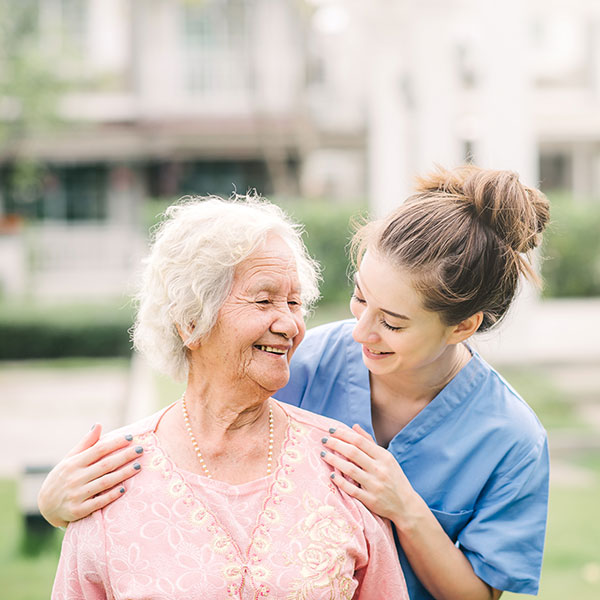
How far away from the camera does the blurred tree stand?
15398 millimetres

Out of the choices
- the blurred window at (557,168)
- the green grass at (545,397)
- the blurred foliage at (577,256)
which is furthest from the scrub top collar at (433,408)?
the blurred window at (557,168)

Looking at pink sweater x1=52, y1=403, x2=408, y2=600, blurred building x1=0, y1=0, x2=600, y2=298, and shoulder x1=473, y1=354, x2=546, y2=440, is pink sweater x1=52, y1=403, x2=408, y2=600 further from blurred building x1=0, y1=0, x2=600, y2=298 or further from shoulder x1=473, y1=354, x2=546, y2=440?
blurred building x1=0, y1=0, x2=600, y2=298

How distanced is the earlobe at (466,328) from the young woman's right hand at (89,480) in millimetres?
821

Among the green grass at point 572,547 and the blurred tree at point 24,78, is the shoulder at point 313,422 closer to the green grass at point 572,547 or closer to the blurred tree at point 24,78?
the green grass at point 572,547

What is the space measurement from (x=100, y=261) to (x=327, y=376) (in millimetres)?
17661

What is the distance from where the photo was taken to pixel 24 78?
15391 millimetres

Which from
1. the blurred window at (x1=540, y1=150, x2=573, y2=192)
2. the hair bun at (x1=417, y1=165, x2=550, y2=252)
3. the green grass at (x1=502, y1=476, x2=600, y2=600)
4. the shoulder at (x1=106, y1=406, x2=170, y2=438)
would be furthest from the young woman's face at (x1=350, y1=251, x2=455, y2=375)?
the blurred window at (x1=540, y1=150, x2=573, y2=192)

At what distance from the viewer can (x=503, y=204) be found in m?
2.10

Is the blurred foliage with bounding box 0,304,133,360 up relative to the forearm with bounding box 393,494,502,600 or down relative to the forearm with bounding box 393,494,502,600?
down

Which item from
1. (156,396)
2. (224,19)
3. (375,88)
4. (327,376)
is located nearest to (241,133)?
(224,19)

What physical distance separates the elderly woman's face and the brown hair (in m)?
0.30

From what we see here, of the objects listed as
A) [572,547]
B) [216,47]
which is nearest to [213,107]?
[216,47]

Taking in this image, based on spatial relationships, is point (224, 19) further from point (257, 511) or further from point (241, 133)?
point (257, 511)

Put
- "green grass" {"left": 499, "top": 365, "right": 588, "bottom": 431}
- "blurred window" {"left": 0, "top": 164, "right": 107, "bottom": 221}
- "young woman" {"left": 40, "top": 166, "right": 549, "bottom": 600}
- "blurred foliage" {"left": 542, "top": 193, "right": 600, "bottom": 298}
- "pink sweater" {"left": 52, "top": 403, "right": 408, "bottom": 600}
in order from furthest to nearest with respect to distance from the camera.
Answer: "blurred window" {"left": 0, "top": 164, "right": 107, "bottom": 221} → "blurred foliage" {"left": 542, "top": 193, "right": 600, "bottom": 298} → "green grass" {"left": 499, "top": 365, "right": 588, "bottom": 431} → "young woman" {"left": 40, "top": 166, "right": 549, "bottom": 600} → "pink sweater" {"left": 52, "top": 403, "right": 408, "bottom": 600}
